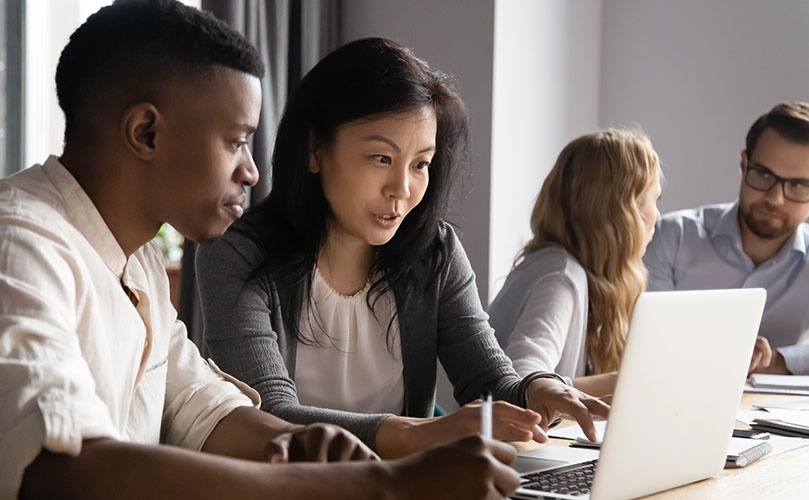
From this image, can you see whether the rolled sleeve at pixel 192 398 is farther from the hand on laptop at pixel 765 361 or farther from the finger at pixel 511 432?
the hand on laptop at pixel 765 361

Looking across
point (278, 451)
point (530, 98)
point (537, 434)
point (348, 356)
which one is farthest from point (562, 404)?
point (530, 98)

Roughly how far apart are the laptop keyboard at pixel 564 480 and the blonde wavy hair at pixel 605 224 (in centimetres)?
109

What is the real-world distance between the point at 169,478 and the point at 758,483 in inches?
34.2

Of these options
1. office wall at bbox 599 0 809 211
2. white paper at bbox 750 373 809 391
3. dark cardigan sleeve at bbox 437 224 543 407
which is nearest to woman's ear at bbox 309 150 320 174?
dark cardigan sleeve at bbox 437 224 543 407

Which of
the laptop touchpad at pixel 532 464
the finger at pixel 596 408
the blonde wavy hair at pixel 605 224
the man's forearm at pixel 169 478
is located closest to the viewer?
the man's forearm at pixel 169 478

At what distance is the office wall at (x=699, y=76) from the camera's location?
137 inches

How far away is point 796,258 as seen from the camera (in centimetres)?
291

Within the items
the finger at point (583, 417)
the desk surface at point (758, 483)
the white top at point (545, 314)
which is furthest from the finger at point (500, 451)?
the white top at point (545, 314)

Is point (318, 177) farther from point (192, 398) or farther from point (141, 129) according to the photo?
point (141, 129)

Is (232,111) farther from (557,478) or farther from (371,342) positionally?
(371,342)

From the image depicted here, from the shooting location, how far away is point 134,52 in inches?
42.7

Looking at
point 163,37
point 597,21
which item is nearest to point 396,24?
point 597,21

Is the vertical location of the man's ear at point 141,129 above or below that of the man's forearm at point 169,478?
above

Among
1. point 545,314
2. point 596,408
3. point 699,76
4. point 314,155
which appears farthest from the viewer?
point 699,76
